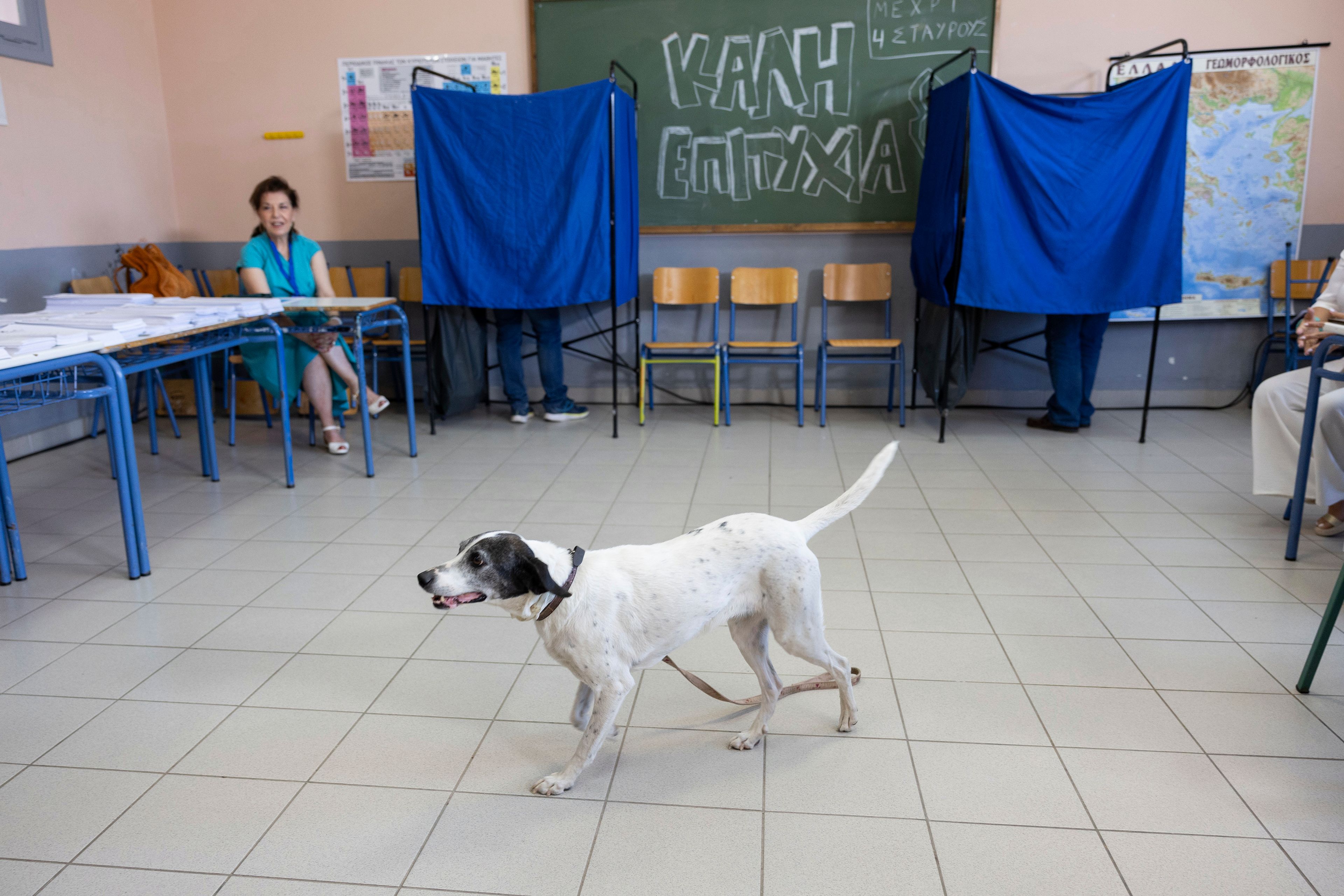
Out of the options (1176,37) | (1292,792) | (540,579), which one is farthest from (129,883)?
(1176,37)

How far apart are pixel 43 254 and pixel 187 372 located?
90cm

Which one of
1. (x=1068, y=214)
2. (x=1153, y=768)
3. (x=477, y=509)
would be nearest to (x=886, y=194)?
(x=1068, y=214)

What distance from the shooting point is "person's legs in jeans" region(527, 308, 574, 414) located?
16.5 ft

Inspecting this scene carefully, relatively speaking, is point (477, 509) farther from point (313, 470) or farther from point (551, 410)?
point (551, 410)

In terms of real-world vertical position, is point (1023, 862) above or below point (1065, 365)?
below

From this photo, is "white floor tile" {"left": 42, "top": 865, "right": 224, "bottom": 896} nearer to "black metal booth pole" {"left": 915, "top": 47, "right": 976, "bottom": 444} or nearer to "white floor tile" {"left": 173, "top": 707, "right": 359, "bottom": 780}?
"white floor tile" {"left": 173, "top": 707, "right": 359, "bottom": 780}

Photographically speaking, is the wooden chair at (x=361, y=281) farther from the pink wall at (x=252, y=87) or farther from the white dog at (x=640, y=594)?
the white dog at (x=640, y=594)

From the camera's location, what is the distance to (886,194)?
5121mm

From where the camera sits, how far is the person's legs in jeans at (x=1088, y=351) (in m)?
4.70

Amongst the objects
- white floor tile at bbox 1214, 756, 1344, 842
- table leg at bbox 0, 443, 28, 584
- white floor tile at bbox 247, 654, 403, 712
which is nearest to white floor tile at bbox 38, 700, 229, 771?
white floor tile at bbox 247, 654, 403, 712

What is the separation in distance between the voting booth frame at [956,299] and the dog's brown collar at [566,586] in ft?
10.7

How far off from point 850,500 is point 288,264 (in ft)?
11.7

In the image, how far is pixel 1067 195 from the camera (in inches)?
166

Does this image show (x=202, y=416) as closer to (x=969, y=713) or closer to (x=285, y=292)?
(x=285, y=292)
